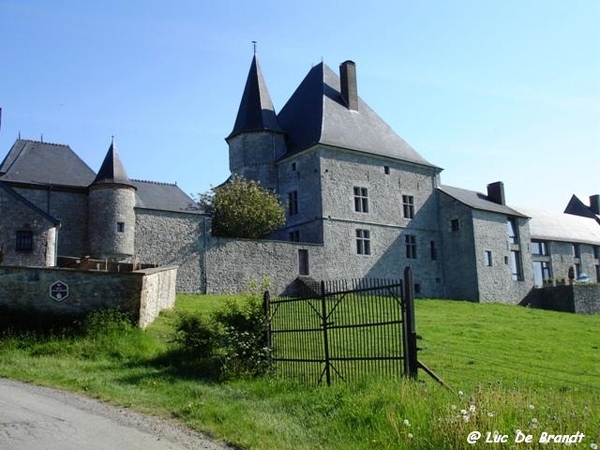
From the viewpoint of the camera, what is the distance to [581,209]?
6197 centimetres

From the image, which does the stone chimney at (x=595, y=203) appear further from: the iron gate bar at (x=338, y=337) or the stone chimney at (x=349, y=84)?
the iron gate bar at (x=338, y=337)

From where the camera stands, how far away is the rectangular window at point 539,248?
4681 cm

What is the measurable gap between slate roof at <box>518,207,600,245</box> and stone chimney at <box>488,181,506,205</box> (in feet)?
14.1

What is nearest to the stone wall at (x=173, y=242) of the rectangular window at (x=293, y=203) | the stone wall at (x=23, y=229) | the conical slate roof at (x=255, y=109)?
the stone wall at (x=23, y=229)

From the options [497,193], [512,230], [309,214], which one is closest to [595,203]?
[497,193]

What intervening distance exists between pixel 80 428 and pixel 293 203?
29001 millimetres

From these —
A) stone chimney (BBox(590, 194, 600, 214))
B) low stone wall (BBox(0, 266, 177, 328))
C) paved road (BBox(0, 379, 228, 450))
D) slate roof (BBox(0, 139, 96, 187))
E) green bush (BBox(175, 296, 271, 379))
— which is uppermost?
stone chimney (BBox(590, 194, 600, 214))

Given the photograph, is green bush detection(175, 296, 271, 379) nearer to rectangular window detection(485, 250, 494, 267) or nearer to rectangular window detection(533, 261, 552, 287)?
rectangular window detection(485, 250, 494, 267)

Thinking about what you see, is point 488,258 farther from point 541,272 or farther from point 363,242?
point 363,242

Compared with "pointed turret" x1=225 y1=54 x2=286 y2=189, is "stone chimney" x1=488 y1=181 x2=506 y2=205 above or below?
below

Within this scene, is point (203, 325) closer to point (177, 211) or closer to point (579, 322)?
point (177, 211)

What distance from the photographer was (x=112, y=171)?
2916 centimetres

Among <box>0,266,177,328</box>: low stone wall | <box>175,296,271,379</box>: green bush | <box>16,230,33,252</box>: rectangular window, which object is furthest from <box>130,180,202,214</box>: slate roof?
<box>175,296,271,379</box>: green bush

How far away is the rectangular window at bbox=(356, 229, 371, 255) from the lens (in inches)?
1417
